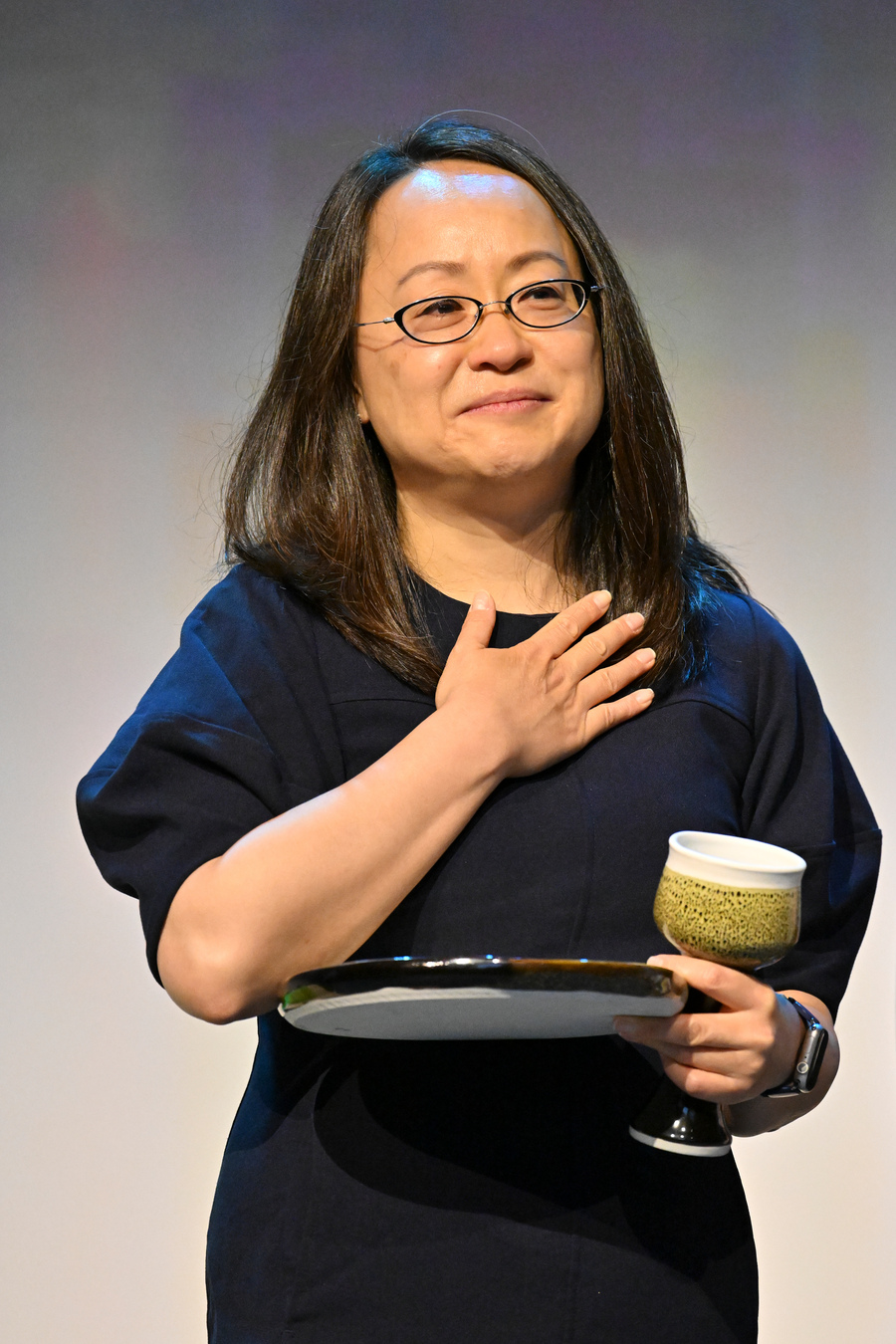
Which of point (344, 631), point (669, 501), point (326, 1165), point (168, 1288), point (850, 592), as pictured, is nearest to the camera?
point (326, 1165)

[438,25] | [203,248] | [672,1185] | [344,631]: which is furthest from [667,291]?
[672,1185]

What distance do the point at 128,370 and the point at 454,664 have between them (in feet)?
4.72

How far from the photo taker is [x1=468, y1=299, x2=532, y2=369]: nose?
3.98 feet

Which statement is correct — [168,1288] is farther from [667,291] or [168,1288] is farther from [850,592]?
[667,291]

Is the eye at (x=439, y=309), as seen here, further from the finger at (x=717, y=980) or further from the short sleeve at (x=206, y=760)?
the finger at (x=717, y=980)

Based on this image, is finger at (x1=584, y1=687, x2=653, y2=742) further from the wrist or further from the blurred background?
the blurred background

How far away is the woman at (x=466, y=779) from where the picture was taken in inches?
40.4

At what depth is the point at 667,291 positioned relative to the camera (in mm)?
2504

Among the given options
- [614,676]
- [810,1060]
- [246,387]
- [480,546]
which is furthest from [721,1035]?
[246,387]

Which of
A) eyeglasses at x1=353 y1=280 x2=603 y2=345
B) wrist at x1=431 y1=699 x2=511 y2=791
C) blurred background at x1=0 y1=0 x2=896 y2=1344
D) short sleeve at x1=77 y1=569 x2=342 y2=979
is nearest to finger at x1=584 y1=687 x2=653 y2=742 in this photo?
wrist at x1=431 y1=699 x2=511 y2=791

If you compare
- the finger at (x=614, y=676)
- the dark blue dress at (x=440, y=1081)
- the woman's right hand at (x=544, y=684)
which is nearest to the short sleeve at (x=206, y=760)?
the dark blue dress at (x=440, y=1081)

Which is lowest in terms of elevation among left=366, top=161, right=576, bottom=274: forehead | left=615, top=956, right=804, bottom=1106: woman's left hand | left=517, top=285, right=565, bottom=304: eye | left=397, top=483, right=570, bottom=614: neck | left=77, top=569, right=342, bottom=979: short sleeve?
left=615, top=956, right=804, bottom=1106: woman's left hand

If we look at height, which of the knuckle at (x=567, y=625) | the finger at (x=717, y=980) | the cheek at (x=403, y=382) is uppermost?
the cheek at (x=403, y=382)

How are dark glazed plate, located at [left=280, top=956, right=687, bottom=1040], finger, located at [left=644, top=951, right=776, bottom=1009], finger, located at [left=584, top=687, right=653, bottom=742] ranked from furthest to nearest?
finger, located at [left=584, top=687, right=653, bottom=742]
finger, located at [left=644, top=951, right=776, bottom=1009]
dark glazed plate, located at [left=280, top=956, right=687, bottom=1040]
